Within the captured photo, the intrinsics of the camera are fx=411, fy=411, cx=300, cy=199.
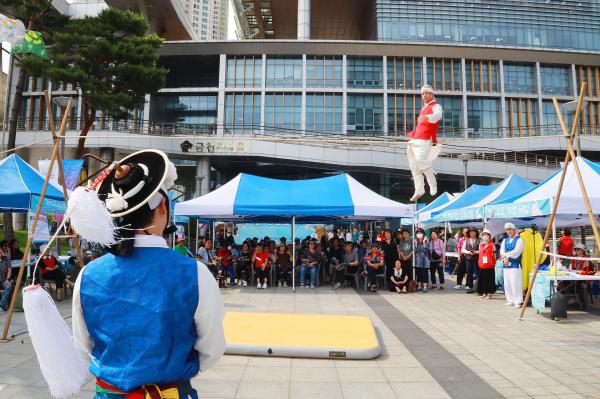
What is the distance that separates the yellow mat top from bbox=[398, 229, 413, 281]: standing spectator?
16.5 ft

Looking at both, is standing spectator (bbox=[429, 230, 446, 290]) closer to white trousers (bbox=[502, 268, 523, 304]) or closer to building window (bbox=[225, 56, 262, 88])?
white trousers (bbox=[502, 268, 523, 304])

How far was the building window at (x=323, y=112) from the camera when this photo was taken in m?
37.8

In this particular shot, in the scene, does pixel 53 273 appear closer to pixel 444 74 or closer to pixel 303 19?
pixel 303 19

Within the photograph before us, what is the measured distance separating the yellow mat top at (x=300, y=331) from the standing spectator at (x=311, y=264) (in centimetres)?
535

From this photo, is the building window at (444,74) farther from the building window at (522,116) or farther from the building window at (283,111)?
the building window at (283,111)

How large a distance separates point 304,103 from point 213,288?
1469 inches

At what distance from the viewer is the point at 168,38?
43.6 meters

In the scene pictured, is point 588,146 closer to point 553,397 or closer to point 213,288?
point 553,397

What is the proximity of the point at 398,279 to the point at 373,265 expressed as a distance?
31.1 inches

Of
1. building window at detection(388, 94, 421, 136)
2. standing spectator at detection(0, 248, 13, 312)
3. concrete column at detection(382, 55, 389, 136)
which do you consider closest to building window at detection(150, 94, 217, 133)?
concrete column at detection(382, 55, 389, 136)

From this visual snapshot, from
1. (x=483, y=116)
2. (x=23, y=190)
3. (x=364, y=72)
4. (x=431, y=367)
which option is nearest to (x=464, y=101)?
(x=483, y=116)

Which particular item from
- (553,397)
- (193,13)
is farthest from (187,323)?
(193,13)

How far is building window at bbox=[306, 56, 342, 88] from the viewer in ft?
125

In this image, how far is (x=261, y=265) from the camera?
12344mm
